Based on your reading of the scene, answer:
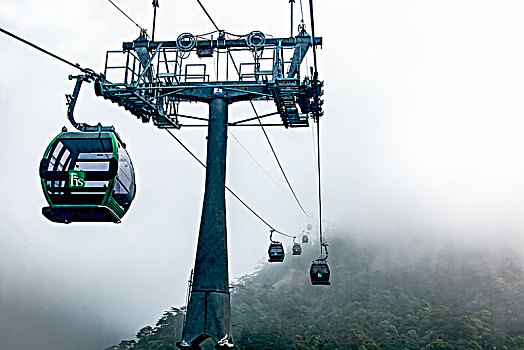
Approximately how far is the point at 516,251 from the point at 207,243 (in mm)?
145859

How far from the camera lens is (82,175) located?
986cm

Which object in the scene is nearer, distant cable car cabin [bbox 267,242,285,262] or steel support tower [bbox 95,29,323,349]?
steel support tower [bbox 95,29,323,349]

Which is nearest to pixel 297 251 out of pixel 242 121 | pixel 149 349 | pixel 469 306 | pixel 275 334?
pixel 242 121

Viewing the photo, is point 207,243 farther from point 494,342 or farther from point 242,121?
point 494,342

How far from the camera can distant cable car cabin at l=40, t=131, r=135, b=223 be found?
32.4 ft

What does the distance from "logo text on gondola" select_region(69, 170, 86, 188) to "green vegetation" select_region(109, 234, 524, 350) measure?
61238mm

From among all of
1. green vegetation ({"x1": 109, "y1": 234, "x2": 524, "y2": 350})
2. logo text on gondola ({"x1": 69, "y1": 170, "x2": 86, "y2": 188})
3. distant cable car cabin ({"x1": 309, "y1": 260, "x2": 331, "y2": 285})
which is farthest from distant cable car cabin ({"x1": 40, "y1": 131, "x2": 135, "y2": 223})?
green vegetation ({"x1": 109, "y1": 234, "x2": 524, "y2": 350})

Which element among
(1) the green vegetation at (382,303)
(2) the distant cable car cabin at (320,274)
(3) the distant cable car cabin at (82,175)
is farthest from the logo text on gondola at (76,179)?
(1) the green vegetation at (382,303)

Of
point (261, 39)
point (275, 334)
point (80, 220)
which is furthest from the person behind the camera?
point (275, 334)

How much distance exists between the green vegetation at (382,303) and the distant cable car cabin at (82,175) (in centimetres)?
6101

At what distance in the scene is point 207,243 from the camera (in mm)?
12414

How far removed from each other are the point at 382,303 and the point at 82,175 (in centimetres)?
10160

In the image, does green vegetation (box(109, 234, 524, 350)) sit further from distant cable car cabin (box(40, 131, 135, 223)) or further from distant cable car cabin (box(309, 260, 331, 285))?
distant cable car cabin (box(40, 131, 135, 223))

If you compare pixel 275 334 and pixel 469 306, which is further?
pixel 469 306
